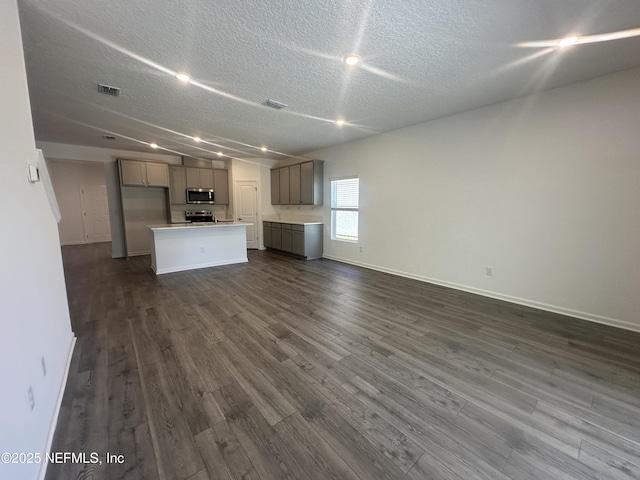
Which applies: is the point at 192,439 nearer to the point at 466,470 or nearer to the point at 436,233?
the point at 466,470

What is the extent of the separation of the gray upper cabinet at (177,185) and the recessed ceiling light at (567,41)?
7687 mm

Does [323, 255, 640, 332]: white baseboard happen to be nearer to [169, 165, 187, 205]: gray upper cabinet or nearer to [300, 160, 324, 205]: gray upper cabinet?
[300, 160, 324, 205]: gray upper cabinet

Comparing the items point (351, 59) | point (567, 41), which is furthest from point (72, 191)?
point (567, 41)

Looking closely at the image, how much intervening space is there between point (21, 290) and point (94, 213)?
379 inches

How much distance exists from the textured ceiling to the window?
199cm

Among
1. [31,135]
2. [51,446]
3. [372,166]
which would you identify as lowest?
[51,446]

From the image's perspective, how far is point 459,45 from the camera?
2283 mm

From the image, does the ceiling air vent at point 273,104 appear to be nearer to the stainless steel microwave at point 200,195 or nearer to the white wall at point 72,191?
the stainless steel microwave at point 200,195

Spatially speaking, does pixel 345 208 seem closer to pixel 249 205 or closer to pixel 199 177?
pixel 249 205

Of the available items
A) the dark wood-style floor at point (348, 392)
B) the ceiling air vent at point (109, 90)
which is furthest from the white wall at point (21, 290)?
the ceiling air vent at point (109, 90)

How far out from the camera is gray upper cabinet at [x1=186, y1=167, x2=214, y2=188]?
730 centimetres

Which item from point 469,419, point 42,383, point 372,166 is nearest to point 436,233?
point 372,166

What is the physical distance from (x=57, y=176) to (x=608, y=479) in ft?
40.1

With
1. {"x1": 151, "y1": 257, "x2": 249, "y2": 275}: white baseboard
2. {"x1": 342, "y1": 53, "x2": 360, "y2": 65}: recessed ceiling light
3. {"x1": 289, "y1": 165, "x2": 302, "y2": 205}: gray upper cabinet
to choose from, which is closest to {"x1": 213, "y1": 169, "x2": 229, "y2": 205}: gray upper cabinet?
{"x1": 289, "y1": 165, "x2": 302, "y2": 205}: gray upper cabinet
